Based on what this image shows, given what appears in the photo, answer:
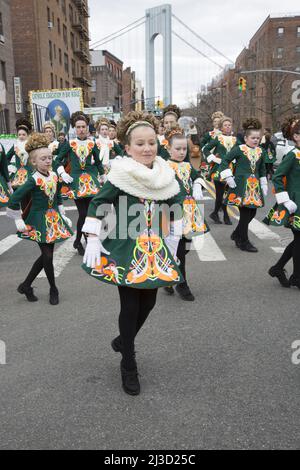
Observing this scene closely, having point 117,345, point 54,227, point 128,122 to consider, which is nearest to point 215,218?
point 54,227

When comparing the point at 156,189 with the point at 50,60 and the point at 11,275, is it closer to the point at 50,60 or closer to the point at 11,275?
the point at 11,275

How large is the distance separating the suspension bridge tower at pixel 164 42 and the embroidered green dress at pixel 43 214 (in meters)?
80.2

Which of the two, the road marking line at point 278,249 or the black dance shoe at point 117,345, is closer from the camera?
the black dance shoe at point 117,345

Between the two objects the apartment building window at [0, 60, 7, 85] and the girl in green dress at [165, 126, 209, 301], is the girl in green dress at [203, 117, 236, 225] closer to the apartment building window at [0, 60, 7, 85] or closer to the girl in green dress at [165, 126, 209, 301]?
the girl in green dress at [165, 126, 209, 301]

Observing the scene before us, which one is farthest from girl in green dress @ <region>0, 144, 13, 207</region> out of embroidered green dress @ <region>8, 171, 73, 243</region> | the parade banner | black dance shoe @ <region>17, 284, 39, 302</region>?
the parade banner

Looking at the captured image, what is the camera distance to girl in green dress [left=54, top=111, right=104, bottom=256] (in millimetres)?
7012

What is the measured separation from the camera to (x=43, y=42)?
38.6 meters

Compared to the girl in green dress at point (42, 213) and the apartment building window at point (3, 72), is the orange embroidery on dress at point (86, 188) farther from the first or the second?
the apartment building window at point (3, 72)

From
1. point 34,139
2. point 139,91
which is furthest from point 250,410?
point 139,91

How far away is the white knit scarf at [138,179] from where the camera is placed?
306cm

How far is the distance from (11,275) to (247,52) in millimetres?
65113

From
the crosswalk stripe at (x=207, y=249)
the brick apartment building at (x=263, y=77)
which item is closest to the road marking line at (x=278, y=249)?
the crosswalk stripe at (x=207, y=249)

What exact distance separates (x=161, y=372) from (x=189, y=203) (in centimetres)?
242

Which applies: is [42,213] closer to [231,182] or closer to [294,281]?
[294,281]
